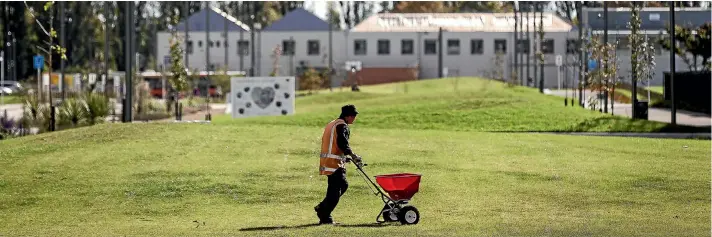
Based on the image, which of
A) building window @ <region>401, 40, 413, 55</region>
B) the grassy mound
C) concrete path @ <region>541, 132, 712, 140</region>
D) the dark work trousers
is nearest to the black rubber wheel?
the dark work trousers

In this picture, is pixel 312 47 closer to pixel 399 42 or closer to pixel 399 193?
pixel 399 42

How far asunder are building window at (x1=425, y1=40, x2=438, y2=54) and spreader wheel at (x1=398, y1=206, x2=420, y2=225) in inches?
3948

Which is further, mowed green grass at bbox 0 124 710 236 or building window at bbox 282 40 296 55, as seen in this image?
building window at bbox 282 40 296 55

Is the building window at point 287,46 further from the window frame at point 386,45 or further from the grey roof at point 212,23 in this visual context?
the window frame at point 386,45

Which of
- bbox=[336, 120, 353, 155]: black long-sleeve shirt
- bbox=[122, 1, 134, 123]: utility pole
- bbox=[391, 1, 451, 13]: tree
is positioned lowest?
bbox=[336, 120, 353, 155]: black long-sleeve shirt

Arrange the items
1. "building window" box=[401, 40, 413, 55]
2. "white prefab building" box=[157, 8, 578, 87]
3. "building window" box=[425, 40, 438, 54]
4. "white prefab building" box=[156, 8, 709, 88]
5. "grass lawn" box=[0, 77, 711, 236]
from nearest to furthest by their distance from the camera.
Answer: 1. "grass lawn" box=[0, 77, 711, 236]
2. "white prefab building" box=[156, 8, 709, 88]
3. "white prefab building" box=[157, 8, 578, 87]
4. "building window" box=[401, 40, 413, 55]
5. "building window" box=[425, 40, 438, 54]

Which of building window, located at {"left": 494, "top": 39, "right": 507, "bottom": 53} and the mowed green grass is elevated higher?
building window, located at {"left": 494, "top": 39, "right": 507, "bottom": 53}

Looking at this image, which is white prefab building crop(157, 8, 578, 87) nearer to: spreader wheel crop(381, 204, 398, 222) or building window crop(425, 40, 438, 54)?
building window crop(425, 40, 438, 54)

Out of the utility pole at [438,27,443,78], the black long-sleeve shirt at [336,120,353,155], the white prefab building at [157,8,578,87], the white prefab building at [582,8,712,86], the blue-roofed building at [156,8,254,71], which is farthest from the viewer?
the blue-roofed building at [156,8,254,71]

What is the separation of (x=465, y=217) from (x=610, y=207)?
2786 mm

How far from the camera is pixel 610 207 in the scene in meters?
21.1

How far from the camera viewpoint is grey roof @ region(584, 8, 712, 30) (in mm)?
105188

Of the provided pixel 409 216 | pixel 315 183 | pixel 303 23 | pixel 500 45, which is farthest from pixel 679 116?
pixel 303 23

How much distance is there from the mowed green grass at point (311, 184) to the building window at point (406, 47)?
85.2 meters
